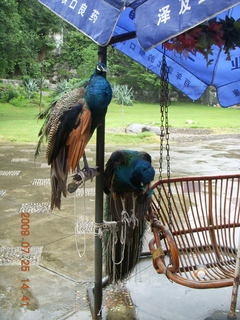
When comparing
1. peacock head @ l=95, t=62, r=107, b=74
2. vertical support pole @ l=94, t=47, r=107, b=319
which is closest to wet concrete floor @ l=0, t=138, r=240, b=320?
vertical support pole @ l=94, t=47, r=107, b=319

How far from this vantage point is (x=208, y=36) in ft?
7.93

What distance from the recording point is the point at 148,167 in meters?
2.47

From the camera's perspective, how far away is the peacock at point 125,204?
8.22 ft

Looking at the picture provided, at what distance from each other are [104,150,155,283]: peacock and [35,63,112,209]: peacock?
0.36m

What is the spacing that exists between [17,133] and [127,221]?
11.8 meters

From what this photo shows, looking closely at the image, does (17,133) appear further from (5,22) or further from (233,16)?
(233,16)

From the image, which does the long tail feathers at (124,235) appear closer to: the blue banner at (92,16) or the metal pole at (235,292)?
the metal pole at (235,292)

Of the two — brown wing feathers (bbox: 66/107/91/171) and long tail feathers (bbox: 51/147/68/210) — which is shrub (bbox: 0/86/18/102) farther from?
brown wing feathers (bbox: 66/107/91/171)

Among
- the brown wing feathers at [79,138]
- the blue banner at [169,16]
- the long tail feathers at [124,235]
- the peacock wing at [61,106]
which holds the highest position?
the blue banner at [169,16]

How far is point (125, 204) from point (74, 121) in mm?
767

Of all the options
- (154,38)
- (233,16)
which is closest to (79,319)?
(154,38)

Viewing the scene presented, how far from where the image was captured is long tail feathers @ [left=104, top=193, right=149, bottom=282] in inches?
104

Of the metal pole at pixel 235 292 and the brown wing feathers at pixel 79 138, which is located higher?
the brown wing feathers at pixel 79 138
